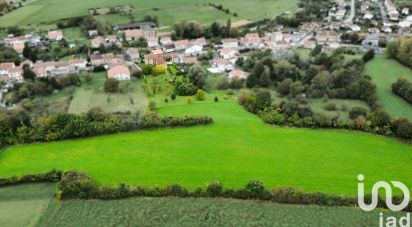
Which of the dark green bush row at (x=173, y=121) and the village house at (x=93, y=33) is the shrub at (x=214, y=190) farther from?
the village house at (x=93, y=33)

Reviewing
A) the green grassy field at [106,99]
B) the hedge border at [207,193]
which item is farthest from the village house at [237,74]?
the hedge border at [207,193]

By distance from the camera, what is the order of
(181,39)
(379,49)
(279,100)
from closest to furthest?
(279,100) < (379,49) < (181,39)

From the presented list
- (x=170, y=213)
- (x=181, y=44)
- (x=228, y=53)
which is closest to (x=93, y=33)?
(x=181, y=44)

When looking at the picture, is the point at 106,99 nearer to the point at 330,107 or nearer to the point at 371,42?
the point at 330,107

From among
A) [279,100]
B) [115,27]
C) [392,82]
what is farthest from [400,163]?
[115,27]

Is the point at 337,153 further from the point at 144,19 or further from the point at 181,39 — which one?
the point at 144,19

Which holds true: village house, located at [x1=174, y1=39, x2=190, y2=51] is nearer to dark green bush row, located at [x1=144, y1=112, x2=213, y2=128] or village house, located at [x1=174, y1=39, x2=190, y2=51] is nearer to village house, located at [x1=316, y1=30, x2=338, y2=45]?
village house, located at [x1=316, y1=30, x2=338, y2=45]
